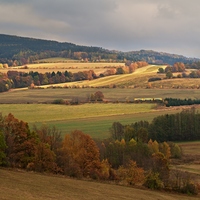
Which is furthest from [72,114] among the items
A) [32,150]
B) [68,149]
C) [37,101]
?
[32,150]

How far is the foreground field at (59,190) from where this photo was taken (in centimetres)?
2575

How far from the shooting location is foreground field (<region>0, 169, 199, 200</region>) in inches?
1014

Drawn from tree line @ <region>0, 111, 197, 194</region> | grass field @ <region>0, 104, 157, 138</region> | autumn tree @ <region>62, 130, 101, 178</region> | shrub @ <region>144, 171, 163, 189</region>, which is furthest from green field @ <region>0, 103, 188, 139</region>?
shrub @ <region>144, 171, 163, 189</region>

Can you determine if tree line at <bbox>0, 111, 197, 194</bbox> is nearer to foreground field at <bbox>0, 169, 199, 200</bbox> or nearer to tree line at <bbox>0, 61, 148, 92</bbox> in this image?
foreground field at <bbox>0, 169, 199, 200</bbox>

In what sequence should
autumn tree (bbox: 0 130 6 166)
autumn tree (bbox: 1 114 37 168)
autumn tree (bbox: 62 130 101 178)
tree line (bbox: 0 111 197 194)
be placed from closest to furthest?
autumn tree (bbox: 0 130 6 166), tree line (bbox: 0 111 197 194), autumn tree (bbox: 1 114 37 168), autumn tree (bbox: 62 130 101 178)

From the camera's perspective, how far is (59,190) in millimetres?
29078

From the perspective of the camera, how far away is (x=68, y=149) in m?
44.5

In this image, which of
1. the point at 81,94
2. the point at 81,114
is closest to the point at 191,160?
the point at 81,114

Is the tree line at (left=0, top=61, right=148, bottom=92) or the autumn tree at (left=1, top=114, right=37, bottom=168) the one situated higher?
the tree line at (left=0, top=61, right=148, bottom=92)

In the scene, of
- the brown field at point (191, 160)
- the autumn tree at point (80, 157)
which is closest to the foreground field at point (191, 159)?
the brown field at point (191, 160)

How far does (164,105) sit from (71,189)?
210ft

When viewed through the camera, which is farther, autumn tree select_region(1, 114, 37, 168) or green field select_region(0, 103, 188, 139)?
green field select_region(0, 103, 188, 139)

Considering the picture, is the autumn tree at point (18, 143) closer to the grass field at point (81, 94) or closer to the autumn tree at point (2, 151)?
the autumn tree at point (2, 151)

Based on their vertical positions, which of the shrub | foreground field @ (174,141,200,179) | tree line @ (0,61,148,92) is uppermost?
tree line @ (0,61,148,92)
